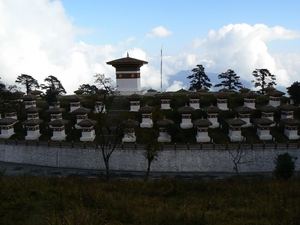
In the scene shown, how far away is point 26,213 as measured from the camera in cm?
782

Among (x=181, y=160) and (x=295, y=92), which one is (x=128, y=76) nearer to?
(x=181, y=160)

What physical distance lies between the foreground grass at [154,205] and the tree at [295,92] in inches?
902

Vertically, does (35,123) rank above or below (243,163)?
above

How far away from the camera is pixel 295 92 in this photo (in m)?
31.5

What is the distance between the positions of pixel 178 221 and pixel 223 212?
210 cm

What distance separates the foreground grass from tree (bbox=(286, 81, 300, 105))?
2292cm

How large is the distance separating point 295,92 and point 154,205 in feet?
92.6

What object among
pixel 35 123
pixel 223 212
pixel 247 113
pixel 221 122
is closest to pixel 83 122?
pixel 35 123

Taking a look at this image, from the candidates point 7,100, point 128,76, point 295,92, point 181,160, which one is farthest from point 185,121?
point 7,100

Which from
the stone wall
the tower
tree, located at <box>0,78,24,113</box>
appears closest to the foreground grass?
the stone wall

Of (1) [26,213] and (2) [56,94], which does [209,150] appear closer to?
(1) [26,213]

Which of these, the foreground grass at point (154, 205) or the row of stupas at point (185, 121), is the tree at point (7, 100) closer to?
the row of stupas at point (185, 121)

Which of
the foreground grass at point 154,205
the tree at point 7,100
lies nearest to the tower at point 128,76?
the tree at point 7,100

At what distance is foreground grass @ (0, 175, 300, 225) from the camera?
23.4ft
